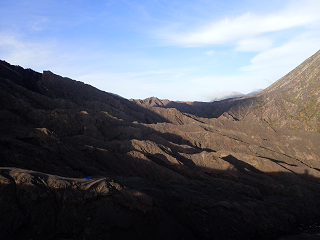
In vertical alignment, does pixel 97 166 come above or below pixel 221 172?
above

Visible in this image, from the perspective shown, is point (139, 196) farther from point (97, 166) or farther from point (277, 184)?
point (277, 184)

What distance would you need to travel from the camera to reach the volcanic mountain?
706cm

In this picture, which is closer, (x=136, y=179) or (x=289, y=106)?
(x=136, y=179)

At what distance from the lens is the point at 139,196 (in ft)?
28.8

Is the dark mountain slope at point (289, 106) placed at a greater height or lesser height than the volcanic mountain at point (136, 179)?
greater

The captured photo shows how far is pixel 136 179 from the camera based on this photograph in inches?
484

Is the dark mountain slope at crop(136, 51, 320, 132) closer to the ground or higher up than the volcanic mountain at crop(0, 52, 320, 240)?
higher up

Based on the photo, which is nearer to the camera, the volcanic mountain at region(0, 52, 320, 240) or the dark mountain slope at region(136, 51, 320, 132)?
the volcanic mountain at region(0, 52, 320, 240)

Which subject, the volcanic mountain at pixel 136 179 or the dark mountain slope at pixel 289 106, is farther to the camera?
the dark mountain slope at pixel 289 106

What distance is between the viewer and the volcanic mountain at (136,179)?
706cm

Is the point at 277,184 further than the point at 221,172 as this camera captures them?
No

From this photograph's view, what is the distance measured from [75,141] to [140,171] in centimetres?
562

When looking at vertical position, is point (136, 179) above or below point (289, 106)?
below

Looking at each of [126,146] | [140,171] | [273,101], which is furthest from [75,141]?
[273,101]
